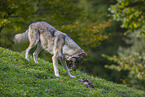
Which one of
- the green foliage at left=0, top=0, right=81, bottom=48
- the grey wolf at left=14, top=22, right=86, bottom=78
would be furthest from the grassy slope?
the green foliage at left=0, top=0, right=81, bottom=48

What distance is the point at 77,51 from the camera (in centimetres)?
914

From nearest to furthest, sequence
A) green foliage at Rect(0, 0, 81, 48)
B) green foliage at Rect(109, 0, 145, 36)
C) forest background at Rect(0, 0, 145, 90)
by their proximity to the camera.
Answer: green foliage at Rect(109, 0, 145, 36)
forest background at Rect(0, 0, 145, 90)
green foliage at Rect(0, 0, 81, 48)

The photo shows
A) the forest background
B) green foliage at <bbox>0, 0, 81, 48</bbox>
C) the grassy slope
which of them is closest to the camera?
the grassy slope

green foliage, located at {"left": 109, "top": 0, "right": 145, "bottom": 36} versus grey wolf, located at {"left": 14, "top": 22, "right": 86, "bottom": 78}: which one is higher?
green foliage, located at {"left": 109, "top": 0, "right": 145, "bottom": 36}

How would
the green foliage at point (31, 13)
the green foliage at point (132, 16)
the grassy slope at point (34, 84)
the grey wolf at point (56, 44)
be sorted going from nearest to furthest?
the grassy slope at point (34, 84) → the grey wolf at point (56, 44) → the green foliage at point (132, 16) → the green foliage at point (31, 13)

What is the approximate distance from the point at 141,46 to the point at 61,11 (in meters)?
11.6

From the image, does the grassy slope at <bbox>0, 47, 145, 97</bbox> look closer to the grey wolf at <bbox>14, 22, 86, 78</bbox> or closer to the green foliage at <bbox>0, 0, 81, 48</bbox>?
the grey wolf at <bbox>14, 22, 86, 78</bbox>

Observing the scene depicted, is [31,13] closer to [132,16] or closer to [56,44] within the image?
[132,16]

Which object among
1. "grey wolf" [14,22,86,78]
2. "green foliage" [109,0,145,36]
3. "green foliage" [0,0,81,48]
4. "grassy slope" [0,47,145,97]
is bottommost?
Result: "grassy slope" [0,47,145,97]

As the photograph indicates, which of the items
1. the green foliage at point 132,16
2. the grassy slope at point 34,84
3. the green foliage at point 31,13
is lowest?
the grassy slope at point 34,84

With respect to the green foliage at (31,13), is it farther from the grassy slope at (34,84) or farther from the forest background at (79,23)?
the grassy slope at (34,84)

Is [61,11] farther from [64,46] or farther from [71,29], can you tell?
[64,46]

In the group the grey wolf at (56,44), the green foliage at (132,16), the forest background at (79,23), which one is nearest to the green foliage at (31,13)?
the forest background at (79,23)

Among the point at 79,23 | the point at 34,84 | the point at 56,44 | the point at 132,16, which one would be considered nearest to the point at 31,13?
the point at 79,23
